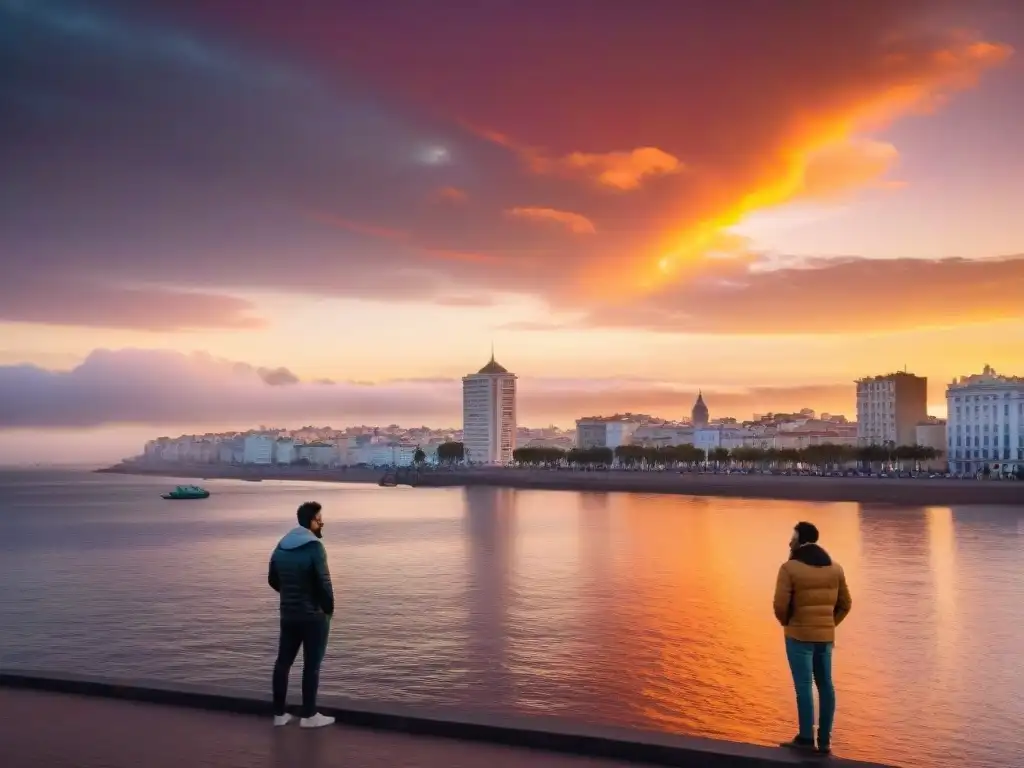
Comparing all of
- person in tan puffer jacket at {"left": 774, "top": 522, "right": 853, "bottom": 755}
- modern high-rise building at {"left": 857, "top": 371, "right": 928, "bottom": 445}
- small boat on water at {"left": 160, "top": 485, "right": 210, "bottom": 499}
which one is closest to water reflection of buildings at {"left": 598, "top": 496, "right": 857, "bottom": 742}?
person in tan puffer jacket at {"left": 774, "top": 522, "right": 853, "bottom": 755}

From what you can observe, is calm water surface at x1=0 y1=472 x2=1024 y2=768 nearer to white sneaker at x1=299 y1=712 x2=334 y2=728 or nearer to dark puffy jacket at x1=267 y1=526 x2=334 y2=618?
white sneaker at x1=299 y1=712 x2=334 y2=728

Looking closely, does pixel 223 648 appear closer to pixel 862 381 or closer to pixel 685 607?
pixel 685 607

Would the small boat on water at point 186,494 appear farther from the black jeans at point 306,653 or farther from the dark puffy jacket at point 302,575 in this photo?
the dark puffy jacket at point 302,575

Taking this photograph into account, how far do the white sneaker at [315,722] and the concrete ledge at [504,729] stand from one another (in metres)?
0.16

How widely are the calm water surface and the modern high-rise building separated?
119330 mm

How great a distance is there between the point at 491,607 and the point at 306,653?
13509 mm

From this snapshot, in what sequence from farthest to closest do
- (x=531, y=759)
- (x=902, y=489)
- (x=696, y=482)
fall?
(x=696, y=482), (x=902, y=489), (x=531, y=759)

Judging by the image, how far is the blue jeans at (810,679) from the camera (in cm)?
747

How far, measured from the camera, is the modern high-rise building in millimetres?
155875

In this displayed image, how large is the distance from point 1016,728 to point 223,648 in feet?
35.9

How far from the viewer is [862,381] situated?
537 feet

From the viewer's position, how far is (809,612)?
24.2 ft

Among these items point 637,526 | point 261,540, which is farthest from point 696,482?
point 261,540

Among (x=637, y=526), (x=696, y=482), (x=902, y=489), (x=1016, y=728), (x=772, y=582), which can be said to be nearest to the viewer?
(x=1016, y=728)
